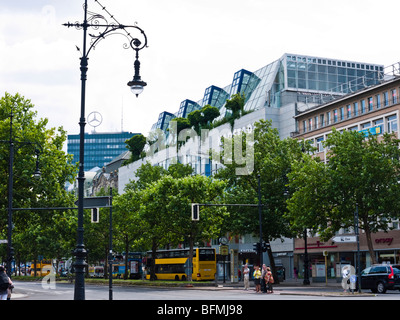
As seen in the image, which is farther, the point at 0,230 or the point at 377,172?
the point at 0,230

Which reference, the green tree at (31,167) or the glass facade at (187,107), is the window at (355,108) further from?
the glass facade at (187,107)

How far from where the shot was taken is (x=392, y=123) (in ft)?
191

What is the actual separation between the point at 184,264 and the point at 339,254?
16.1 meters

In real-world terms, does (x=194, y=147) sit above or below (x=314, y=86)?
below

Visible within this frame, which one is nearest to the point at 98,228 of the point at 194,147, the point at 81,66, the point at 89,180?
the point at 194,147

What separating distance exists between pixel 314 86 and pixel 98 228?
1375 inches

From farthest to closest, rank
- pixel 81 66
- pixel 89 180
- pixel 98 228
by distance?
pixel 89 180 < pixel 98 228 < pixel 81 66

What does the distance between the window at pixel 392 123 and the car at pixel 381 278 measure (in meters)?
23.4

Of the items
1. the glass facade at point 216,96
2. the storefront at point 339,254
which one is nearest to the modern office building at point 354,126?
the storefront at point 339,254

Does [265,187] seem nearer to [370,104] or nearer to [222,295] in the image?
[370,104]

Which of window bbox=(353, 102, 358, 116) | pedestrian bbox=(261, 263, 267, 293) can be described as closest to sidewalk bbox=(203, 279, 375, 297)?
pedestrian bbox=(261, 263, 267, 293)
